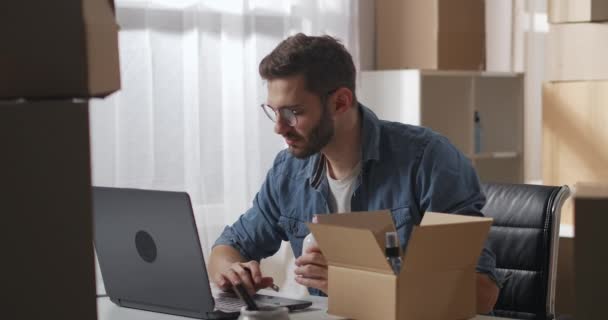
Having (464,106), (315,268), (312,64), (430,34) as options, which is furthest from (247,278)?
(464,106)

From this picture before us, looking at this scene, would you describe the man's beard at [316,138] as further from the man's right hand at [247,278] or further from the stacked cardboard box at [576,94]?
the stacked cardboard box at [576,94]

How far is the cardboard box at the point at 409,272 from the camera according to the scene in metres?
1.67

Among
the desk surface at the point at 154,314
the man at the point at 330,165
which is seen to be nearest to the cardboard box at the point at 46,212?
the desk surface at the point at 154,314

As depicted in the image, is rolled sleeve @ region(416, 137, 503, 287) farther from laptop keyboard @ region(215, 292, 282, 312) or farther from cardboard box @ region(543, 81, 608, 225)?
cardboard box @ region(543, 81, 608, 225)

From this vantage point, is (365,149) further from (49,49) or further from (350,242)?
(49,49)

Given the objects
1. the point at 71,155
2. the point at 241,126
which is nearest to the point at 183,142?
the point at 241,126

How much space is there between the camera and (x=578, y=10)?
381cm

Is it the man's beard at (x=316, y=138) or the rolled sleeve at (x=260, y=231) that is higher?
the man's beard at (x=316, y=138)

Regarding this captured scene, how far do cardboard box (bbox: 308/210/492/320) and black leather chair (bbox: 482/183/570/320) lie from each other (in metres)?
0.61

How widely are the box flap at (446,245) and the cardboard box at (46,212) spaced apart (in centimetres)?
72

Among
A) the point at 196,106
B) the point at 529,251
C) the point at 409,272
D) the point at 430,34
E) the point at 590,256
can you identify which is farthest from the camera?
the point at 430,34

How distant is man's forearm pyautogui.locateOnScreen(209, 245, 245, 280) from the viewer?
2369 mm

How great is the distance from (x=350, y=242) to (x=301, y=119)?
0.80 metres

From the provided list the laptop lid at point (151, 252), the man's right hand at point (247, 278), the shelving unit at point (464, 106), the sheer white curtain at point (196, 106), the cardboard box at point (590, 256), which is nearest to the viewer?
the cardboard box at point (590, 256)
